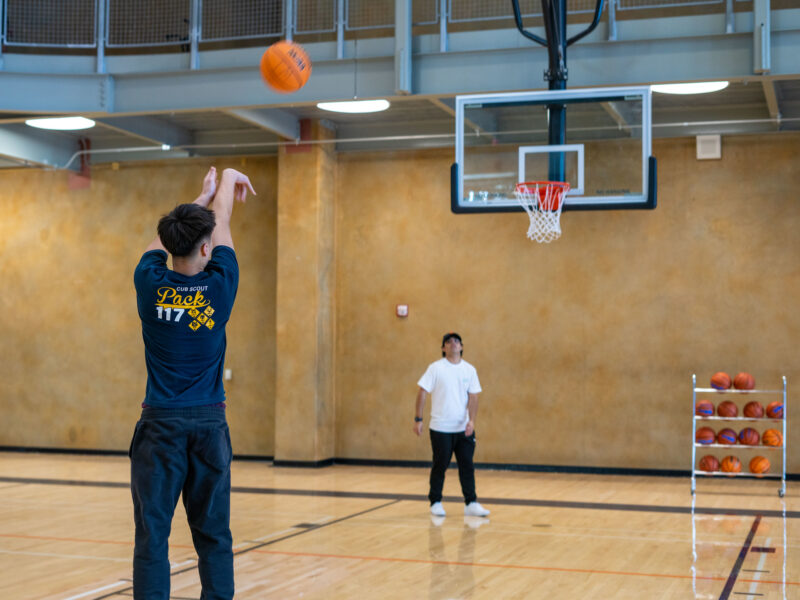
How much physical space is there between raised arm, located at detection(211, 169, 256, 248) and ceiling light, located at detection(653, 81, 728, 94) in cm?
710

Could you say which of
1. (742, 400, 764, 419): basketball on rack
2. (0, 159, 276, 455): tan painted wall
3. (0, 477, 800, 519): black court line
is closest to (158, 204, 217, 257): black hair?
(0, 477, 800, 519): black court line

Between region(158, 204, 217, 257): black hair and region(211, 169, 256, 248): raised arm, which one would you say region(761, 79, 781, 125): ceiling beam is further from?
region(158, 204, 217, 257): black hair

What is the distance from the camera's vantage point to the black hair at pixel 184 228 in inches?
145

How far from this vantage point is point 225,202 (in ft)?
13.0

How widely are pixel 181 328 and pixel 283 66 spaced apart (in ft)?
16.3

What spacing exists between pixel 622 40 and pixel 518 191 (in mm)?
2226

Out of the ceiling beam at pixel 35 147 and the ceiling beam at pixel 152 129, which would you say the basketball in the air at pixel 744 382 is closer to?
the ceiling beam at pixel 152 129

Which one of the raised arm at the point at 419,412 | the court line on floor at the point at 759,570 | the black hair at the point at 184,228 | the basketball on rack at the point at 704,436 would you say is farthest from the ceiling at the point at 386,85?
the black hair at the point at 184,228

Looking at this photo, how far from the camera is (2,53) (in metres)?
11.8

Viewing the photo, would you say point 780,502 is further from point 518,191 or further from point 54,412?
point 54,412

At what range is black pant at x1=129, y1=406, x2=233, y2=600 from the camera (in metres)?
3.64

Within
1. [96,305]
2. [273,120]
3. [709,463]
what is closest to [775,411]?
[709,463]

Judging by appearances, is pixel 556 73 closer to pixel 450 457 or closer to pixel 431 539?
pixel 450 457

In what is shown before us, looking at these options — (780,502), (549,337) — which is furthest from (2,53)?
(780,502)
